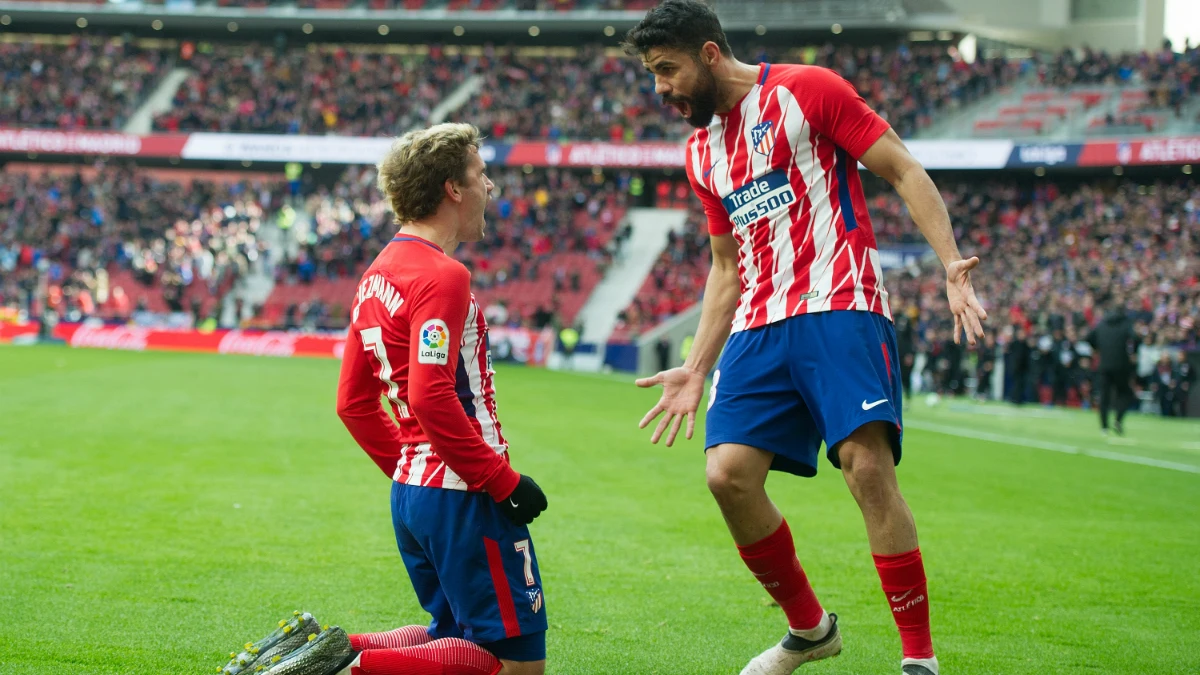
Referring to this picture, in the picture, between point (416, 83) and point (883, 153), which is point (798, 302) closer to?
point (883, 153)

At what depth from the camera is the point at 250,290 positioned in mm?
39688

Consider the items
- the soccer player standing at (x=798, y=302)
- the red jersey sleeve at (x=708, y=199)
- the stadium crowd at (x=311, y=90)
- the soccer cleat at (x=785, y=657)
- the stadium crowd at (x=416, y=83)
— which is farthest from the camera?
the stadium crowd at (x=311, y=90)

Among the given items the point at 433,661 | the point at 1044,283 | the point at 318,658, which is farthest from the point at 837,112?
the point at 1044,283

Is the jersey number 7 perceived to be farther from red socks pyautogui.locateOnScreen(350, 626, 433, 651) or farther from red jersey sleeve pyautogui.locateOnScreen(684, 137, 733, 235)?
red jersey sleeve pyautogui.locateOnScreen(684, 137, 733, 235)

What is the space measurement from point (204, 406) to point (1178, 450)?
13.6 metres

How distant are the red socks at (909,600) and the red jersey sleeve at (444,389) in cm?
147

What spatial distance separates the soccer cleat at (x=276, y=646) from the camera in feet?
11.3

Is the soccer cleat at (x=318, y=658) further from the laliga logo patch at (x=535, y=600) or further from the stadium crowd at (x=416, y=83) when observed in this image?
the stadium crowd at (x=416, y=83)

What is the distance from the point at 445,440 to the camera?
11.1 feet

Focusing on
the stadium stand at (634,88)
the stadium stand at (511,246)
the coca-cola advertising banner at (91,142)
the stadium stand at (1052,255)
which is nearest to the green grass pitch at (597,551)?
the stadium stand at (1052,255)

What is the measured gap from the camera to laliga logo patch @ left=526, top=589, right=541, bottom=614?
3.55m

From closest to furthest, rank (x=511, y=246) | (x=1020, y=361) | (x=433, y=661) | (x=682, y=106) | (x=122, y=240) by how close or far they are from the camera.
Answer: (x=433, y=661) < (x=682, y=106) < (x=1020, y=361) < (x=511, y=246) < (x=122, y=240)

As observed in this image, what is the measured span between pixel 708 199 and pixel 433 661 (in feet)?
6.84

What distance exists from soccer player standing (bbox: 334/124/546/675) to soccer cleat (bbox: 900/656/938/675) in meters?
1.33
